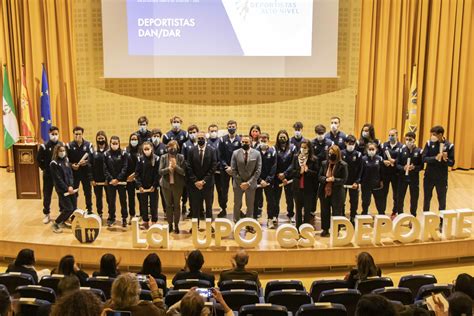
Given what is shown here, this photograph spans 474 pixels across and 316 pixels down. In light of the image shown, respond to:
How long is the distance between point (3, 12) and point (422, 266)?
8.75 m

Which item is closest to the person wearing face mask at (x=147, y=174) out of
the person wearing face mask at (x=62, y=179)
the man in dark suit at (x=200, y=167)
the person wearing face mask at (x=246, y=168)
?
the man in dark suit at (x=200, y=167)

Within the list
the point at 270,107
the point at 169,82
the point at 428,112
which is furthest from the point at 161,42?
the point at 428,112

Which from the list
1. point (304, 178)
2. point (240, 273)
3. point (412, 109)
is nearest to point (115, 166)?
point (304, 178)

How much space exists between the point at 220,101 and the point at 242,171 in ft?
14.5

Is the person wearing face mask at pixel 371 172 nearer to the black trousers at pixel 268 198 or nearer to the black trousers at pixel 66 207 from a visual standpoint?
the black trousers at pixel 268 198

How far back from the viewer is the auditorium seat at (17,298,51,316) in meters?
4.62

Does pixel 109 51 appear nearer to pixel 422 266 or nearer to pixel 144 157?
pixel 144 157

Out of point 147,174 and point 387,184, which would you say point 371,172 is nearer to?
point 387,184

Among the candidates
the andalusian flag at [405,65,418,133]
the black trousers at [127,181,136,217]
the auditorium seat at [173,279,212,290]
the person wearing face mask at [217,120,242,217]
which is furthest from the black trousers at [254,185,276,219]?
the andalusian flag at [405,65,418,133]

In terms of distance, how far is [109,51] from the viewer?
37.4 feet

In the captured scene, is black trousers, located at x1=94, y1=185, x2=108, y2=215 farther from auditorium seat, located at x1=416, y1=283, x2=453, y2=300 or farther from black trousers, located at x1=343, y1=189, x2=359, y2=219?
auditorium seat, located at x1=416, y1=283, x2=453, y2=300

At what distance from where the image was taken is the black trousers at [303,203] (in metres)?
7.86

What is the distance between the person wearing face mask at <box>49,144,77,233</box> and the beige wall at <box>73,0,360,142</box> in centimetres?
402

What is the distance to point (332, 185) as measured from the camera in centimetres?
765
